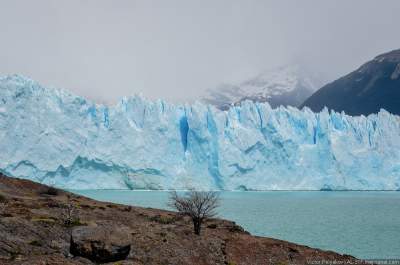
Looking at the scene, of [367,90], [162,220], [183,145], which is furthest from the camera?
[367,90]

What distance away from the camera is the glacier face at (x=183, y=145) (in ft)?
175

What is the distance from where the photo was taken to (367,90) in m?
128

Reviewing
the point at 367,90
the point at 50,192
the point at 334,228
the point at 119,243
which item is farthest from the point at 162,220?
the point at 367,90

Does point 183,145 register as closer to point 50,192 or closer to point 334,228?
point 334,228

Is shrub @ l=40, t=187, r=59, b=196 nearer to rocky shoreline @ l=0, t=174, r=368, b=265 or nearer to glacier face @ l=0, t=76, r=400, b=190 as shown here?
rocky shoreline @ l=0, t=174, r=368, b=265

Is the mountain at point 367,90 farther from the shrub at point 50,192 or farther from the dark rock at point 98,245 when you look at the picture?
the dark rock at point 98,245

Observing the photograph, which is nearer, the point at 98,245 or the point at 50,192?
the point at 98,245

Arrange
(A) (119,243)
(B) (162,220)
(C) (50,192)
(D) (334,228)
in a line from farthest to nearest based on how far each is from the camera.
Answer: (D) (334,228)
(C) (50,192)
(B) (162,220)
(A) (119,243)

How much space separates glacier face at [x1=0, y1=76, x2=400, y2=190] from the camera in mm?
53312

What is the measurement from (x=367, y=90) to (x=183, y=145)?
8300 centimetres

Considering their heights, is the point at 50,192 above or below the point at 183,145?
below

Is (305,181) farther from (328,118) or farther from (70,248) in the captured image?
(70,248)

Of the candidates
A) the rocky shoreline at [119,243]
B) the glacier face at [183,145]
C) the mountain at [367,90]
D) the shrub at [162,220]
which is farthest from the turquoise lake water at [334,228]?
the mountain at [367,90]

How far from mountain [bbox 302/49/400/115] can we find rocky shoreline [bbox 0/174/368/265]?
10787cm
